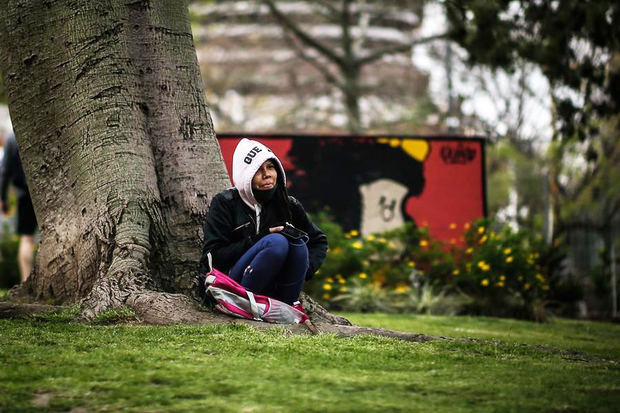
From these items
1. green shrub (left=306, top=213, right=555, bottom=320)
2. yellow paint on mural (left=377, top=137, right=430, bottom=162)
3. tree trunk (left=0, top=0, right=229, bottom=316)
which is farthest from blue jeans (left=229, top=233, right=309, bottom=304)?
yellow paint on mural (left=377, top=137, right=430, bottom=162)

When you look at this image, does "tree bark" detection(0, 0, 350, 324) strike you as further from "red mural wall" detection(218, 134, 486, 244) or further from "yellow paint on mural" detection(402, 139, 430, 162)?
"yellow paint on mural" detection(402, 139, 430, 162)

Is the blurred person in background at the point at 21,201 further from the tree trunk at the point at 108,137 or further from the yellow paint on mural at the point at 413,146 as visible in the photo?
the yellow paint on mural at the point at 413,146

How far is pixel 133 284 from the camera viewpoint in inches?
239

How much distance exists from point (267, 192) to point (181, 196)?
100cm

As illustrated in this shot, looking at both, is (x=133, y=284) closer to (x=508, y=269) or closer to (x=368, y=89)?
(x=508, y=269)

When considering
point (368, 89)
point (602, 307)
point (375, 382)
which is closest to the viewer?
point (375, 382)

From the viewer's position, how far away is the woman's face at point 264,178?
19.5ft

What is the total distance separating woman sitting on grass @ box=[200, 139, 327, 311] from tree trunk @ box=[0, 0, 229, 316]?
2.25 ft

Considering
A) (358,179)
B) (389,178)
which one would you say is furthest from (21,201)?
(389,178)

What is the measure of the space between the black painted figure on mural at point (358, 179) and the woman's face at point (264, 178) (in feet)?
23.9

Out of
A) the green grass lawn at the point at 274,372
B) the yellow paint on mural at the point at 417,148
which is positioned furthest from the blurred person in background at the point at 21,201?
the yellow paint on mural at the point at 417,148

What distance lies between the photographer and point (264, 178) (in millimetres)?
5953

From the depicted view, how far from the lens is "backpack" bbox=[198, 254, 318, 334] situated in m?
5.81

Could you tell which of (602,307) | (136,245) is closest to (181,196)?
(136,245)
